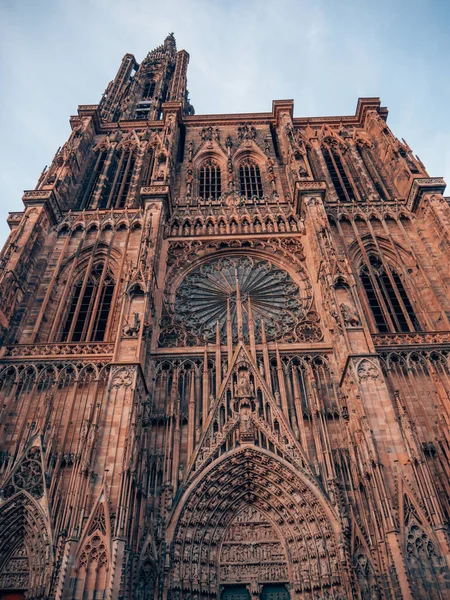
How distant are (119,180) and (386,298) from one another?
48.7 feet

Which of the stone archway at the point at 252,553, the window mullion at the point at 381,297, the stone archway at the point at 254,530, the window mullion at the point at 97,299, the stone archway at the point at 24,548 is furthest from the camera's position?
the window mullion at the point at 381,297

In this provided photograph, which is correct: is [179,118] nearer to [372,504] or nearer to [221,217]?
[221,217]

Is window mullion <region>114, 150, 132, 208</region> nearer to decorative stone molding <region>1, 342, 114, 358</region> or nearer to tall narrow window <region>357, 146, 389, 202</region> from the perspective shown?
decorative stone molding <region>1, 342, 114, 358</region>

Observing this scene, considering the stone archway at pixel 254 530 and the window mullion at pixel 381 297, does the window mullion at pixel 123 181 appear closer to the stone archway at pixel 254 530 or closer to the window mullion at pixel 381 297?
the window mullion at pixel 381 297

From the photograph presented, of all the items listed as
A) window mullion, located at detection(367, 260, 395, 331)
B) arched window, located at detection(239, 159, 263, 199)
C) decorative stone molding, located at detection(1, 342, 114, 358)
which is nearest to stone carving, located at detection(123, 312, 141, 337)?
decorative stone molding, located at detection(1, 342, 114, 358)

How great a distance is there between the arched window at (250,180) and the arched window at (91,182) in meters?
7.44

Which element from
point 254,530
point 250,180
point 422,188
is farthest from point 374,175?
point 254,530

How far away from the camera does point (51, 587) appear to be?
10859mm

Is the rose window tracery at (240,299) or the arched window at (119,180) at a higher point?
the arched window at (119,180)

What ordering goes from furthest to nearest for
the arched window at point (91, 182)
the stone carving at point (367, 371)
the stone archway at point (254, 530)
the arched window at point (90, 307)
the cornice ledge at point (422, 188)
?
the arched window at point (91, 182) → the cornice ledge at point (422, 188) → the arched window at point (90, 307) → the stone carving at point (367, 371) → the stone archway at point (254, 530)

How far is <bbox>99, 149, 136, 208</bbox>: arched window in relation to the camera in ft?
76.3

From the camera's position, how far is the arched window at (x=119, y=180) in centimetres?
2325

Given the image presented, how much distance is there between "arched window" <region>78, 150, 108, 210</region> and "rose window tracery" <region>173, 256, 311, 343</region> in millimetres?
7388

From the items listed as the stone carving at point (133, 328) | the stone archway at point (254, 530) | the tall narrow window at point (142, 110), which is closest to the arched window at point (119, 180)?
the tall narrow window at point (142, 110)
